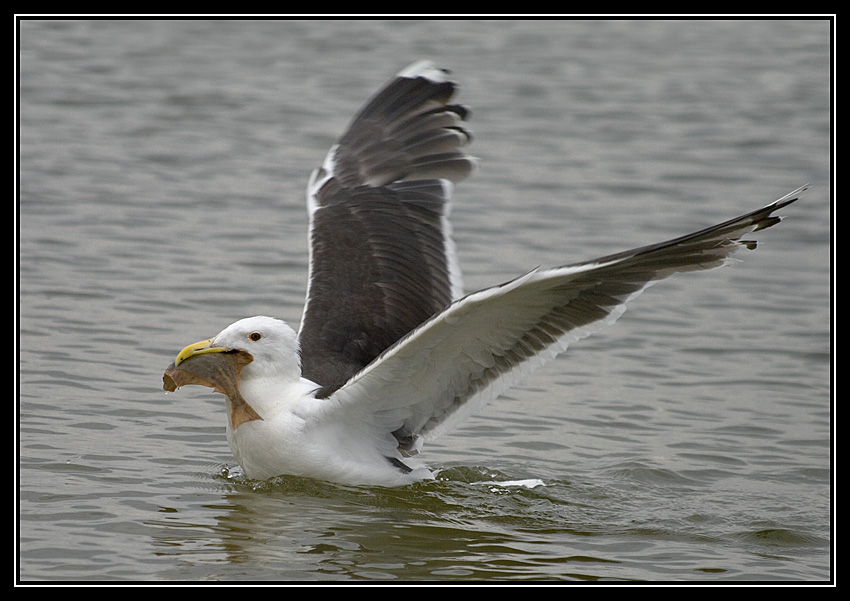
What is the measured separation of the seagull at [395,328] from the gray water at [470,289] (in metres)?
0.27

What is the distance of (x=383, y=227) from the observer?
7188 mm

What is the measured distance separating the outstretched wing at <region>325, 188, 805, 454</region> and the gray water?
0.41 m

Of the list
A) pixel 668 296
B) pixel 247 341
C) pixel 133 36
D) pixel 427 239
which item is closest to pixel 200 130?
pixel 133 36

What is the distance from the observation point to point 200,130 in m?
13.9

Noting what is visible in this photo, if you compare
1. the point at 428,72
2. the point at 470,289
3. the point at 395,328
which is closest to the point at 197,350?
the point at 395,328

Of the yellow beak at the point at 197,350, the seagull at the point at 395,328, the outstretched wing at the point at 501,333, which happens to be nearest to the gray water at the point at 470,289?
the seagull at the point at 395,328

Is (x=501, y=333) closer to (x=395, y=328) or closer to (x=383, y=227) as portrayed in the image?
(x=395, y=328)

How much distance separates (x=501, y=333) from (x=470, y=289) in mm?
3842

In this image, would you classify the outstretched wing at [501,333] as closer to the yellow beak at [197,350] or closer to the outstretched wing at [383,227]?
the outstretched wing at [383,227]

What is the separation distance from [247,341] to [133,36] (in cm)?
1304

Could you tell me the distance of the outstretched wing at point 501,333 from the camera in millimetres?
4953

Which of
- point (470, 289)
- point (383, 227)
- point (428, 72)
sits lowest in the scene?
point (470, 289)
